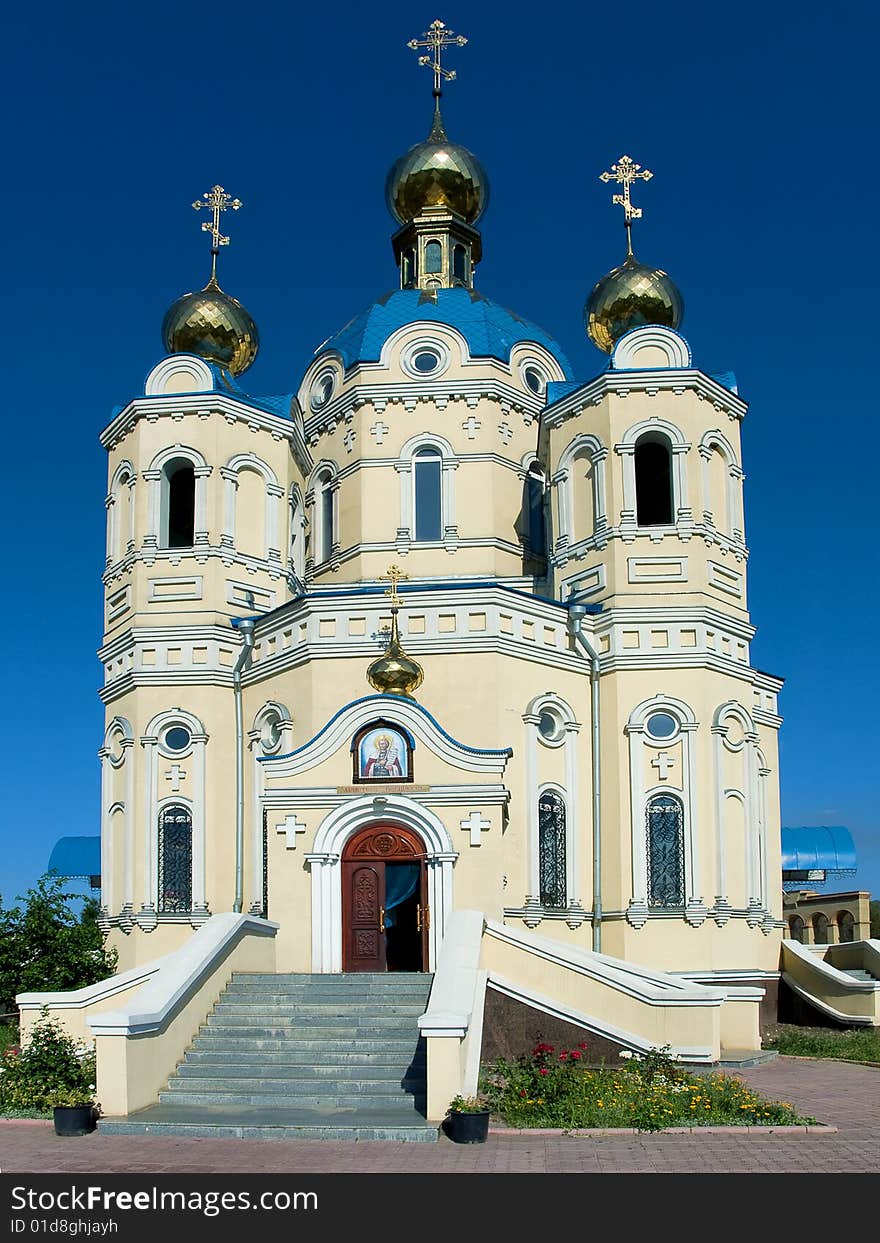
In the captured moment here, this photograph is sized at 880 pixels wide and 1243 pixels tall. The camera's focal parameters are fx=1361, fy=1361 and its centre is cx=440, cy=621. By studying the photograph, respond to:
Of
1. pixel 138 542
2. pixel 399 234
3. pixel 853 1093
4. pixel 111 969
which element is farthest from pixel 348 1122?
pixel 399 234

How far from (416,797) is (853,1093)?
5851 mm

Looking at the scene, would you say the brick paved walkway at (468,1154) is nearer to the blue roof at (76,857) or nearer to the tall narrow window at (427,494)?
the tall narrow window at (427,494)

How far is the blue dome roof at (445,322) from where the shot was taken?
898 inches

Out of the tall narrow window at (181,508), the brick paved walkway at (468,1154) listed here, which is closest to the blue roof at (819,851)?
the tall narrow window at (181,508)

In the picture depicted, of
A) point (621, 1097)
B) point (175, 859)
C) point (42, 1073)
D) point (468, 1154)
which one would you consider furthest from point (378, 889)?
point (468, 1154)

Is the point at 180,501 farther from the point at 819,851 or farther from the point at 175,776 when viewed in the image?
the point at 819,851

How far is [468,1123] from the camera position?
1047cm

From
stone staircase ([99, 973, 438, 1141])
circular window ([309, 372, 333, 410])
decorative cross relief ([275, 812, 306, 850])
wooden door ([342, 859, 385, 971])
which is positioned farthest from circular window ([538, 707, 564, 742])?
circular window ([309, 372, 333, 410])

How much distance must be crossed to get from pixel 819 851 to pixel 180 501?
74.5ft

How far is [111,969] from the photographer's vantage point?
63.5 ft

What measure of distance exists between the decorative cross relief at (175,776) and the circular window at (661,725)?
6.69 m

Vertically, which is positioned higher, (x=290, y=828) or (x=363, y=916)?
(x=290, y=828)

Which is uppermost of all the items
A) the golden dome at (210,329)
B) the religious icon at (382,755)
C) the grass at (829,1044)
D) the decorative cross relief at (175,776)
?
the golden dome at (210,329)
